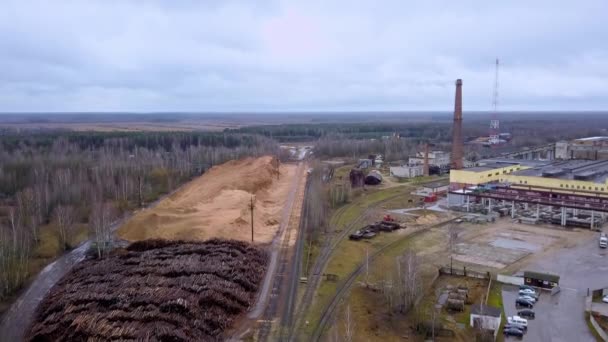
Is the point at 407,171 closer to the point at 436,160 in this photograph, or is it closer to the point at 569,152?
the point at 436,160

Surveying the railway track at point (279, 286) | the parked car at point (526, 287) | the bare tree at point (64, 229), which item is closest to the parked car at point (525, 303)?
the parked car at point (526, 287)

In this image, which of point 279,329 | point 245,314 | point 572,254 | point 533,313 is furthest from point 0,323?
point 572,254

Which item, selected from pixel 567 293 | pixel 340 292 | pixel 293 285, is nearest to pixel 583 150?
pixel 567 293

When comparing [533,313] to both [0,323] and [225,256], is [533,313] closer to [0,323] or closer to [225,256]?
[225,256]

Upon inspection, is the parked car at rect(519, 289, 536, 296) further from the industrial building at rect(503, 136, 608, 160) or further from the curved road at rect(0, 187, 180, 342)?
the industrial building at rect(503, 136, 608, 160)

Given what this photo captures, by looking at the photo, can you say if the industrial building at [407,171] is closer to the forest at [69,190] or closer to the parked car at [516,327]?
the forest at [69,190]

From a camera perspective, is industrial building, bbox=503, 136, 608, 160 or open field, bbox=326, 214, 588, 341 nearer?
open field, bbox=326, 214, 588, 341

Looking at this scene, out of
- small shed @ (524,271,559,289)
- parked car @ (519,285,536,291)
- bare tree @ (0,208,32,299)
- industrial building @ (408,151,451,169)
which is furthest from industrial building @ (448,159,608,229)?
bare tree @ (0,208,32,299)

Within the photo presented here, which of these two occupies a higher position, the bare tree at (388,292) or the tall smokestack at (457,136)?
the tall smokestack at (457,136)
